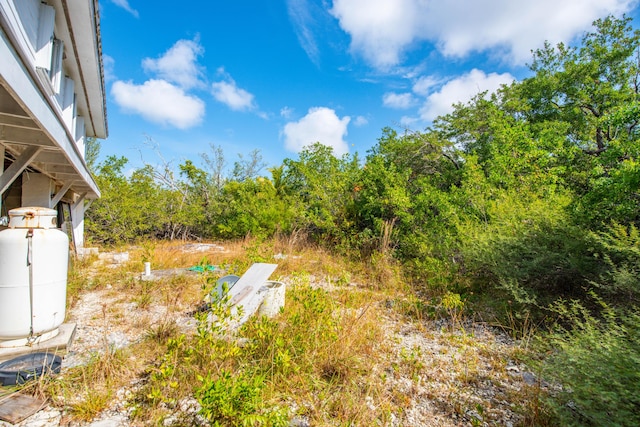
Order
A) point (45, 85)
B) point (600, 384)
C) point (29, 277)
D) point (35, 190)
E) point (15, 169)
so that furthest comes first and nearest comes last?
point (35, 190), point (45, 85), point (15, 169), point (29, 277), point (600, 384)

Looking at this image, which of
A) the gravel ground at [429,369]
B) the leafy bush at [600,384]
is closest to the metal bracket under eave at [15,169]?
the gravel ground at [429,369]

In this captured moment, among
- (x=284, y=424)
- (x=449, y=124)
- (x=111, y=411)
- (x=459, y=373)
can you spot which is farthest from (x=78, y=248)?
(x=449, y=124)

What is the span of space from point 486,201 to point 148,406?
6509 millimetres

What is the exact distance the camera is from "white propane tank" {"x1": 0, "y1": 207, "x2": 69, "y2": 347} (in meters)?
2.89

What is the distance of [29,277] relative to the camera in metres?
2.95

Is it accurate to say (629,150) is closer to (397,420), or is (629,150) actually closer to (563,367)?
(563,367)

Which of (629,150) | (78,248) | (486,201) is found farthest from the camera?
(78,248)

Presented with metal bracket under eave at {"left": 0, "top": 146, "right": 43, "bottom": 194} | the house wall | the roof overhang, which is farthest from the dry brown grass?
the house wall

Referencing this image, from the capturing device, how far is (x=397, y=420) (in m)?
2.43

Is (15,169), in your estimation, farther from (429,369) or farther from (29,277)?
(429,369)

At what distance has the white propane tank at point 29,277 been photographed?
2.89m

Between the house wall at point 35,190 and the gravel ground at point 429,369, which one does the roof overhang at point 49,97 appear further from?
the gravel ground at point 429,369

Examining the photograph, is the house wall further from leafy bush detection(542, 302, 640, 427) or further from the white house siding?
leafy bush detection(542, 302, 640, 427)

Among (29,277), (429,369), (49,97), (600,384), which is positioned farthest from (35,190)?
(600,384)
